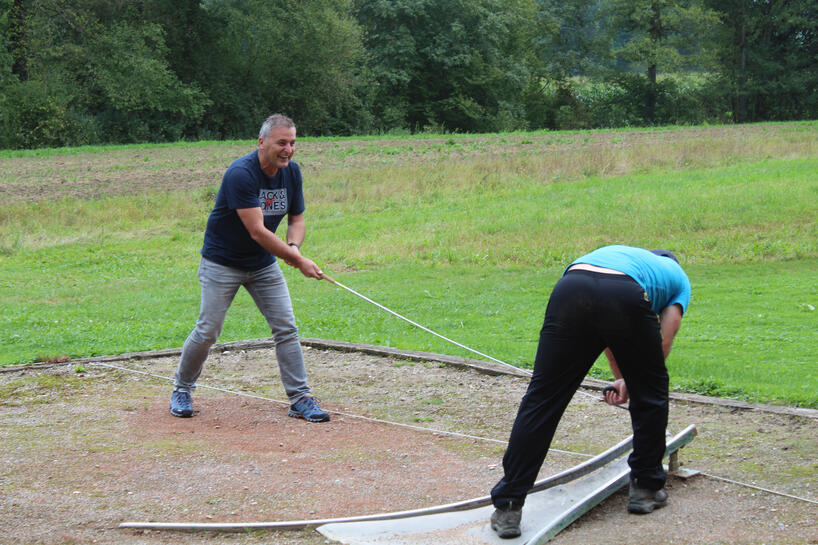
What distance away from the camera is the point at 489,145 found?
33.4 metres

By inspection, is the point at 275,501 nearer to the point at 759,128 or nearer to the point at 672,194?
the point at 672,194

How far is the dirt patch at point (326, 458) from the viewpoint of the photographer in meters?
4.28

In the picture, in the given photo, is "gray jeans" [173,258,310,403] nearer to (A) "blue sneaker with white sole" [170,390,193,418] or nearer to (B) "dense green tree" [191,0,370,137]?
(A) "blue sneaker with white sole" [170,390,193,418]

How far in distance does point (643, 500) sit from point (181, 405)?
3.52 m

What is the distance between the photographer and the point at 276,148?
19.0 ft

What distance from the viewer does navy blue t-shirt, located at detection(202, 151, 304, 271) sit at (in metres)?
5.80

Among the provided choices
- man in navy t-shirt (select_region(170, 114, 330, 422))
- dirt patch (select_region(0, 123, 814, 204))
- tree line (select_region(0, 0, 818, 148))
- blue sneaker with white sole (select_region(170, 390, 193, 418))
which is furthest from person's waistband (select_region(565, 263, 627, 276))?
tree line (select_region(0, 0, 818, 148))

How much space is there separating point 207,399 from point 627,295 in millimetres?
4166

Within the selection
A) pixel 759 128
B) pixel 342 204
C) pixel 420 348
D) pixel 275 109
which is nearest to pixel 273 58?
pixel 275 109

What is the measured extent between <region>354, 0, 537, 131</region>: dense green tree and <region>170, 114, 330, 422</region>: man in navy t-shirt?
46.0 meters

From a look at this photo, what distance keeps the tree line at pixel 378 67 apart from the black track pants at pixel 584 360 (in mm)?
41002

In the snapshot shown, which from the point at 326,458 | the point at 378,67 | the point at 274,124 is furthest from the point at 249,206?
the point at 378,67

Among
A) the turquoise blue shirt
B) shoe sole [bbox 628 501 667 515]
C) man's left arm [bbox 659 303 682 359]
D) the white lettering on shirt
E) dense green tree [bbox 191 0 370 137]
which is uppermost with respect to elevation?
dense green tree [bbox 191 0 370 137]

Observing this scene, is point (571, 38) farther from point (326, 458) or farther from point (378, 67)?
point (326, 458)
